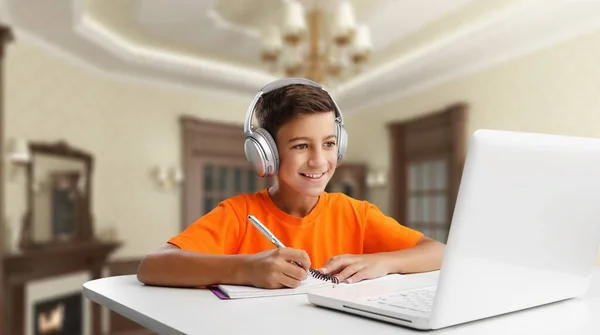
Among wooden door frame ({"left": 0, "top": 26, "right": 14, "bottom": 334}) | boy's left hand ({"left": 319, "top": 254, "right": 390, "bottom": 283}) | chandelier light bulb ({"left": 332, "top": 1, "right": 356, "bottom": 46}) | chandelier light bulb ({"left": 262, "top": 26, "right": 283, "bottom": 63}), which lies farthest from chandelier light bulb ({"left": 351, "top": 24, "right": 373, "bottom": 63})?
boy's left hand ({"left": 319, "top": 254, "right": 390, "bottom": 283})

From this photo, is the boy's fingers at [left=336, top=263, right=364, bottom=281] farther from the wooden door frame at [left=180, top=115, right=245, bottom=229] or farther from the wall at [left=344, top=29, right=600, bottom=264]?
the wooden door frame at [left=180, top=115, right=245, bottom=229]

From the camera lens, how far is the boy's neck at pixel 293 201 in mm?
1041

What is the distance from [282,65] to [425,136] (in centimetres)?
212

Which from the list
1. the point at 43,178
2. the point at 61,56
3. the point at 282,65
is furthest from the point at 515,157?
the point at 61,56

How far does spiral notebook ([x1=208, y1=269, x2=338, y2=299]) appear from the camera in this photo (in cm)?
75

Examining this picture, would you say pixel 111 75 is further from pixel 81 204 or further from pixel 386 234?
pixel 386 234

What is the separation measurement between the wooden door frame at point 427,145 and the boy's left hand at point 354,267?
377 cm

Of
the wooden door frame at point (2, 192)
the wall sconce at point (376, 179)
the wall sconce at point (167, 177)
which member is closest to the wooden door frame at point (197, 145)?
the wall sconce at point (167, 177)

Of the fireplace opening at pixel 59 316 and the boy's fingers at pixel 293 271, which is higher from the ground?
the boy's fingers at pixel 293 271

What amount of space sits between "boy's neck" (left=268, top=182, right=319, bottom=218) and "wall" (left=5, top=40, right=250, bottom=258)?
2.96 metres

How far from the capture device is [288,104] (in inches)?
39.6

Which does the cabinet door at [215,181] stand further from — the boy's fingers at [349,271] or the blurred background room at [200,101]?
the boy's fingers at [349,271]

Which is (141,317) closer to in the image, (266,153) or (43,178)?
(266,153)

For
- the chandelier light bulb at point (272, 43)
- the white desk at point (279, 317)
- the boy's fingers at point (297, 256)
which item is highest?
the chandelier light bulb at point (272, 43)
